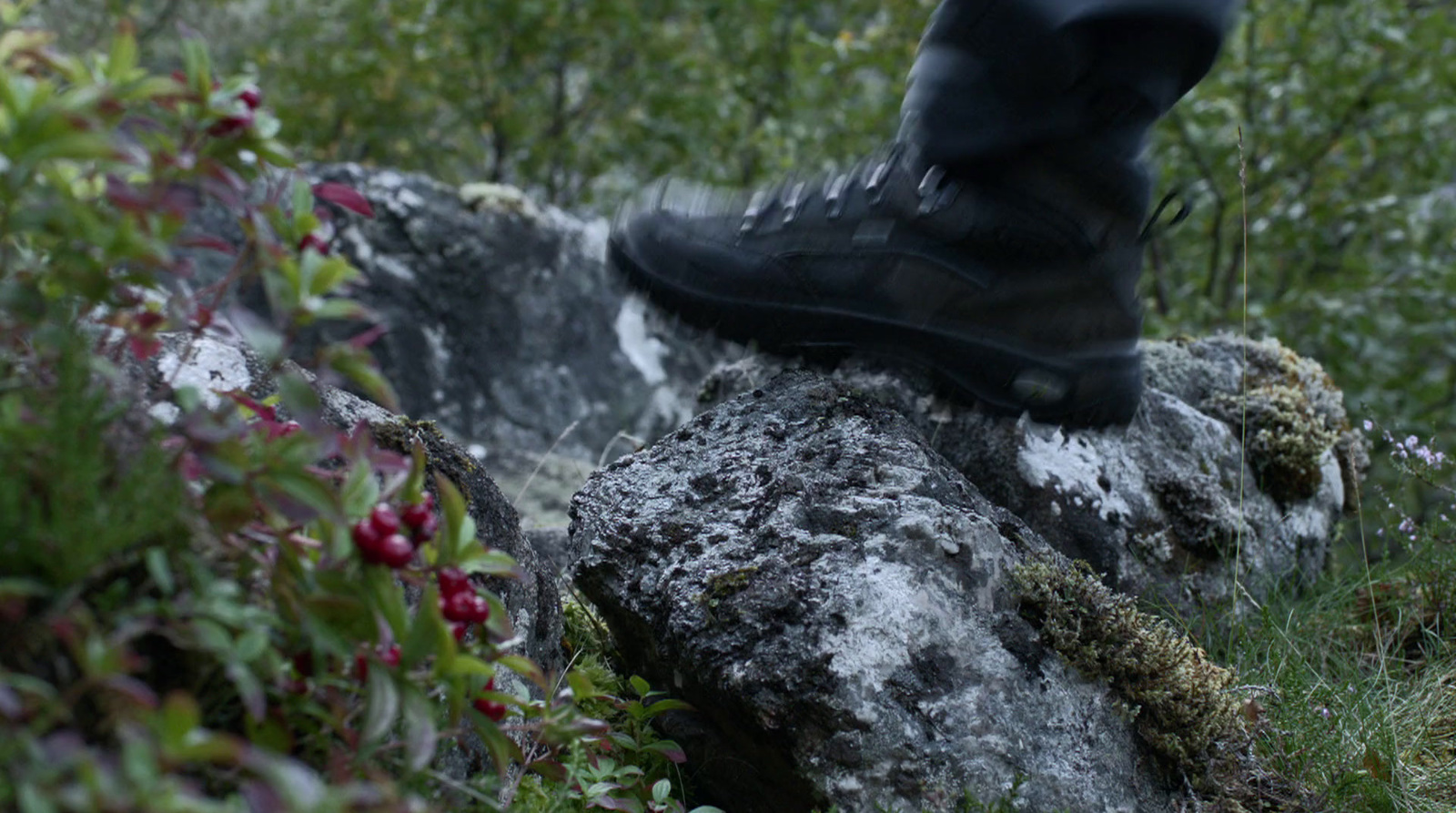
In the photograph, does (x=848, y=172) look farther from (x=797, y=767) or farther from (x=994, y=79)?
(x=797, y=767)

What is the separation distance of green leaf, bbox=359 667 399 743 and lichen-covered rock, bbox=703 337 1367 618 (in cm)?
117

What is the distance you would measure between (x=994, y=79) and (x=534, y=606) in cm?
121

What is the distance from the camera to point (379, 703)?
1003 millimetres

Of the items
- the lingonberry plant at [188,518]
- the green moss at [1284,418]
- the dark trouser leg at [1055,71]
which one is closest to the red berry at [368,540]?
the lingonberry plant at [188,518]

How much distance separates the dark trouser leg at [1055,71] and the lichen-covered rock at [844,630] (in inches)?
22.7

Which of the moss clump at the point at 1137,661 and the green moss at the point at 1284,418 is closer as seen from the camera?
the moss clump at the point at 1137,661

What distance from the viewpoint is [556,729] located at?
4.03 ft

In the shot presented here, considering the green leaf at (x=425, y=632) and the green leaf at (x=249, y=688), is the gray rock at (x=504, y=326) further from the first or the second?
the green leaf at (x=249, y=688)

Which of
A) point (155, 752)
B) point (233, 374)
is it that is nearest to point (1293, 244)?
point (233, 374)

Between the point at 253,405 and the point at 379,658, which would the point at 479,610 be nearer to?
the point at 379,658

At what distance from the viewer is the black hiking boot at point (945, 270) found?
2004mm

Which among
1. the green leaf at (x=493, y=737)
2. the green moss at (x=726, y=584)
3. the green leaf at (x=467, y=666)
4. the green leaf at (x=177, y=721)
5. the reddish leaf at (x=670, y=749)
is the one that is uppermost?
→ the green leaf at (x=177, y=721)

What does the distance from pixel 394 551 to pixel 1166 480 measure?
1.76m

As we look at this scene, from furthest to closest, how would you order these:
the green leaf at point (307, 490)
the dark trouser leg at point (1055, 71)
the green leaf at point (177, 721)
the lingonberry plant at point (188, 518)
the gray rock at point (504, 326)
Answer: the gray rock at point (504, 326) < the dark trouser leg at point (1055, 71) < the green leaf at point (307, 490) < the lingonberry plant at point (188, 518) < the green leaf at point (177, 721)
